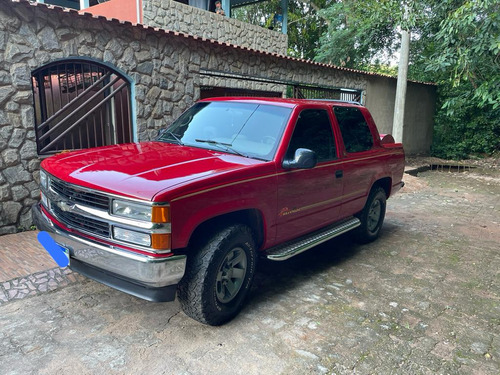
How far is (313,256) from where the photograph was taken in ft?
16.5

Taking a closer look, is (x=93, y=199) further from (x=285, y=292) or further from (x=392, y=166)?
(x=392, y=166)

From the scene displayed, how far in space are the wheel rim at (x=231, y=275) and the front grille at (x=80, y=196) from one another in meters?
1.05

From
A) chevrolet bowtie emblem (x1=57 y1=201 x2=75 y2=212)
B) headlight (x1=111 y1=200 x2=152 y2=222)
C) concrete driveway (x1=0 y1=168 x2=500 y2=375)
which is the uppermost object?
headlight (x1=111 y1=200 x2=152 y2=222)

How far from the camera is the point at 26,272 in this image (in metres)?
4.18

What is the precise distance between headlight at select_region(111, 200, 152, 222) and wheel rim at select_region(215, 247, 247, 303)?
808 mm

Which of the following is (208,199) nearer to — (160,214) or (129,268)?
(160,214)

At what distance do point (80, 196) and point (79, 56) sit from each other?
366cm

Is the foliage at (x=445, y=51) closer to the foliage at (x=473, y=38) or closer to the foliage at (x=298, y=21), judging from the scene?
the foliage at (x=473, y=38)

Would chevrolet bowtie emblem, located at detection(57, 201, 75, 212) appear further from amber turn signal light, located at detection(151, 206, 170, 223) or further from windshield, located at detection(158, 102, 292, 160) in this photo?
windshield, located at detection(158, 102, 292, 160)

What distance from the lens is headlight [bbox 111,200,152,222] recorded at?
272cm

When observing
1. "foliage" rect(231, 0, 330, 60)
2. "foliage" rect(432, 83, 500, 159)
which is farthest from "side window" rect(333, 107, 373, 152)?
"foliage" rect(231, 0, 330, 60)

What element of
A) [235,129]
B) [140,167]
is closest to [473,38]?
[235,129]

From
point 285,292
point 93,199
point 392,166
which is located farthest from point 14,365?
point 392,166

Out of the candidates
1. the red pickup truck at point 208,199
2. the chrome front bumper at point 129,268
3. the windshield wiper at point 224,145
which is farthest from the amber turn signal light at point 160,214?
the windshield wiper at point 224,145
